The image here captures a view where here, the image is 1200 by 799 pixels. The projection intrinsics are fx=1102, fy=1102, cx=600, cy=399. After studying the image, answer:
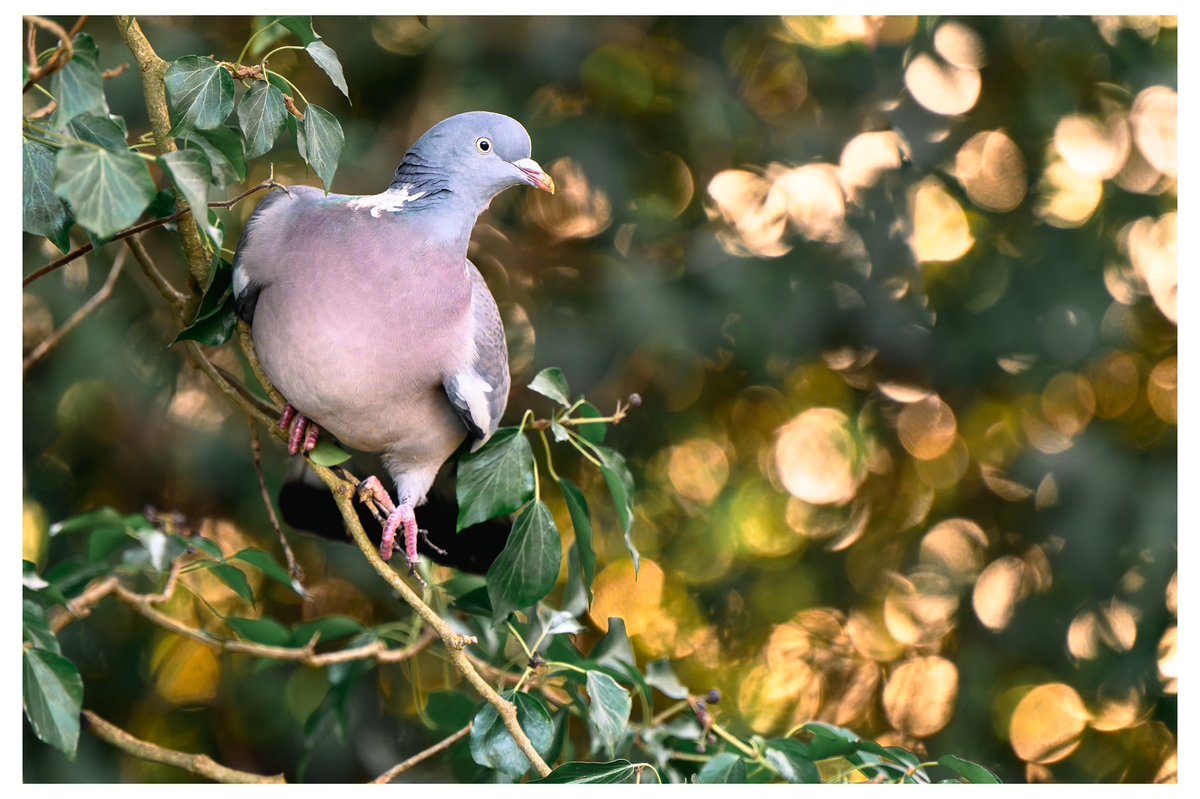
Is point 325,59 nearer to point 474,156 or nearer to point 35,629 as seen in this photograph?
point 474,156

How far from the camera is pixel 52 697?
0.86 meters

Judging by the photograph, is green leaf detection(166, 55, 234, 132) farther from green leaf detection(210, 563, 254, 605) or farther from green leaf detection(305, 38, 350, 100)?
green leaf detection(210, 563, 254, 605)

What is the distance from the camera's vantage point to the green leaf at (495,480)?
1123 millimetres

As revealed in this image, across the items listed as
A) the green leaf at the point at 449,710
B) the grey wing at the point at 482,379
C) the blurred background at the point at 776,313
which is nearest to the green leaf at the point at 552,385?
the grey wing at the point at 482,379

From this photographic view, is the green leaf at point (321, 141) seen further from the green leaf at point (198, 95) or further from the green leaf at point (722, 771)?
the green leaf at point (722, 771)

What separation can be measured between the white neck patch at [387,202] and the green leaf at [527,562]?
1.24 feet

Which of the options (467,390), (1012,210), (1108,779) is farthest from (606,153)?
(1108,779)

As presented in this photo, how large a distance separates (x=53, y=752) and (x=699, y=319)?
1.46 meters

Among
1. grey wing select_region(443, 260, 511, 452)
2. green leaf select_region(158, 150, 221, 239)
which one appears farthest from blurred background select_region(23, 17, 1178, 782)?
green leaf select_region(158, 150, 221, 239)

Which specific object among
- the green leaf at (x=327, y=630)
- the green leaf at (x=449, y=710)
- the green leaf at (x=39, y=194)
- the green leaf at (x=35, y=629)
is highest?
the green leaf at (x=39, y=194)

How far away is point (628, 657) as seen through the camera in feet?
Answer: 4.63

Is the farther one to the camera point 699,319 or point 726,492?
point 726,492

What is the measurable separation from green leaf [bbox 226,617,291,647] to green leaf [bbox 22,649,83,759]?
0.61 metres

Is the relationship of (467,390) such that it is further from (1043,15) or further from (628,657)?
(1043,15)
